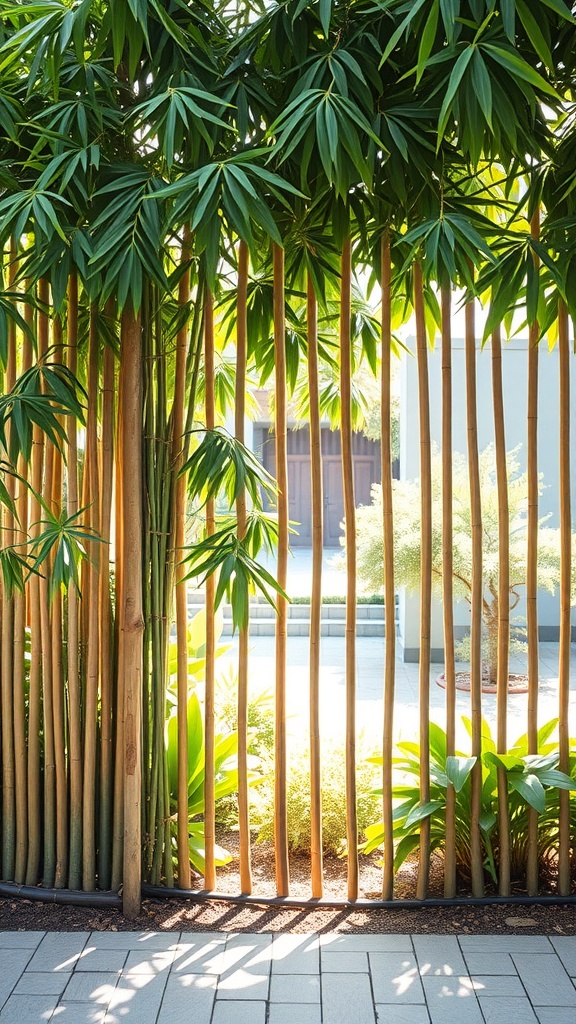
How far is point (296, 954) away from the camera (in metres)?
2.26

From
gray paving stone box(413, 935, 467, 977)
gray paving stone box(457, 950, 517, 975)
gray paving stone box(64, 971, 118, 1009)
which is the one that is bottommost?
gray paving stone box(457, 950, 517, 975)

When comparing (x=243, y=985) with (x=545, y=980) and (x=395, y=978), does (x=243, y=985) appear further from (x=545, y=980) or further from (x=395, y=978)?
(x=545, y=980)

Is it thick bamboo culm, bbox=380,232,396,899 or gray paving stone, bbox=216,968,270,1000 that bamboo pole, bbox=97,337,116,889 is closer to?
gray paving stone, bbox=216,968,270,1000

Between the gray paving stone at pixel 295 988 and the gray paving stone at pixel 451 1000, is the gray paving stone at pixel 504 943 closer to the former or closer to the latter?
the gray paving stone at pixel 451 1000

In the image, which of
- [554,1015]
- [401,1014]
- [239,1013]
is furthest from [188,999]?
[554,1015]

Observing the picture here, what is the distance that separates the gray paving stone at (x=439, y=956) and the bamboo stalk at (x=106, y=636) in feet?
2.95

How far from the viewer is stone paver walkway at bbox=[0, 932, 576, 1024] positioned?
201 centimetres

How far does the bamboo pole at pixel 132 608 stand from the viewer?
2.43m

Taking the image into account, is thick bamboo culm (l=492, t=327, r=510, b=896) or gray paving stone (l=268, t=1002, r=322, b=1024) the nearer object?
gray paving stone (l=268, t=1002, r=322, b=1024)

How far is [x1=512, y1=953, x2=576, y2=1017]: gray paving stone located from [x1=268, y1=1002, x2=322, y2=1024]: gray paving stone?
0.50 m

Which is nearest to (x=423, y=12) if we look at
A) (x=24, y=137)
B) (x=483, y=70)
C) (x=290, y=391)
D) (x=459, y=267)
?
(x=483, y=70)

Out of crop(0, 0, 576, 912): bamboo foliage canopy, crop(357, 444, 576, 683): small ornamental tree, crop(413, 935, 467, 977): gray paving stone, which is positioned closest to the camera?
crop(0, 0, 576, 912): bamboo foliage canopy

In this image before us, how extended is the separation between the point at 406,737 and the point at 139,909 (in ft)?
4.60

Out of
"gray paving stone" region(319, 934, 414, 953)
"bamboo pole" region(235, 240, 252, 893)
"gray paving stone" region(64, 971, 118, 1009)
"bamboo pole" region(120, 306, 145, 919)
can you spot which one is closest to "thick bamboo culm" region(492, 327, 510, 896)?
"gray paving stone" region(319, 934, 414, 953)
